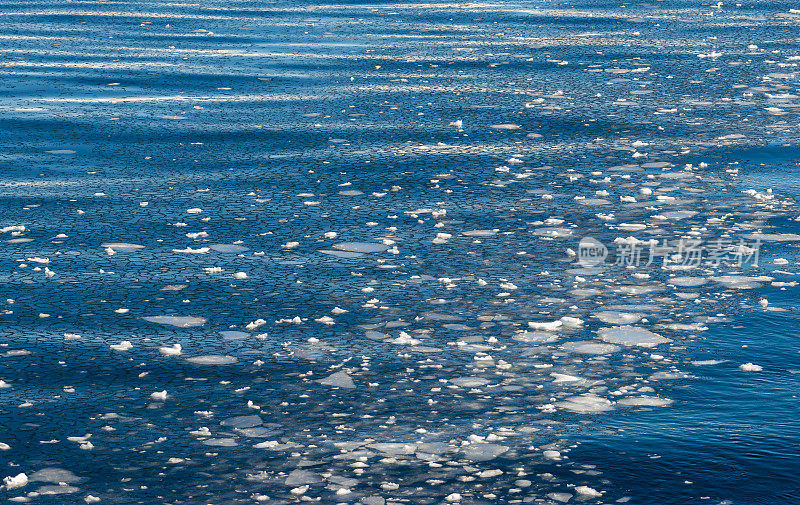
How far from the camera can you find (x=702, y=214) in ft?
23.7

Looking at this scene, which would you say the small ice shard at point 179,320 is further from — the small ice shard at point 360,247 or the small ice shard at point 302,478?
the small ice shard at point 302,478

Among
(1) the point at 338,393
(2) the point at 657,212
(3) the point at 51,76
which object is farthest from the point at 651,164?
(3) the point at 51,76

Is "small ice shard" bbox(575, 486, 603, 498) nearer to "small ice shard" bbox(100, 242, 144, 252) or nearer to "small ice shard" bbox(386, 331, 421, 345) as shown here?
"small ice shard" bbox(386, 331, 421, 345)

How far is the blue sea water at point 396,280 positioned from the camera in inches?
169

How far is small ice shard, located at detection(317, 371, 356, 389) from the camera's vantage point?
4.94m

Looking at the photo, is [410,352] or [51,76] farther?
[51,76]

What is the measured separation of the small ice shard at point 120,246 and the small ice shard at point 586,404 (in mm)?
3061

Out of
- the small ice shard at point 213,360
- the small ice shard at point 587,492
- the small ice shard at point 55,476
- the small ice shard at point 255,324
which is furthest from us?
the small ice shard at point 255,324

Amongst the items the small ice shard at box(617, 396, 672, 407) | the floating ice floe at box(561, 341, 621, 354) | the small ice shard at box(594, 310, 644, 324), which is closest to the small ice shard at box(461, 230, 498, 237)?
the small ice shard at box(594, 310, 644, 324)

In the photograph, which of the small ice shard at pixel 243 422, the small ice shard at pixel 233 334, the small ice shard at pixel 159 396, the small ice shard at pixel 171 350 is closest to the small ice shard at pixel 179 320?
the small ice shard at pixel 233 334

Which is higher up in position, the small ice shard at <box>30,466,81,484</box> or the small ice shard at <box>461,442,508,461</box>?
the small ice shard at <box>461,442,508,461</box>

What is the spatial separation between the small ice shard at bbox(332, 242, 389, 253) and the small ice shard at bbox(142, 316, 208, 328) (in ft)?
4.14

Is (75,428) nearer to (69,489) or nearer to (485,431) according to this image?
(69,489)

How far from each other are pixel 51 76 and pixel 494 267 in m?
6.67
